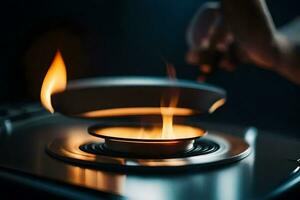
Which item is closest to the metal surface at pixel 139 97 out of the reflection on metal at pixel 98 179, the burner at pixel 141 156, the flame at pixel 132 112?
the flame at pixel 132 112

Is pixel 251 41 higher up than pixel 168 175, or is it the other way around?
pixel 251 41

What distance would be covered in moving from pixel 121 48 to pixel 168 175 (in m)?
0.67

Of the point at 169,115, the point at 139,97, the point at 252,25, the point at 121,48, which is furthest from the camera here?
the point at 121,48

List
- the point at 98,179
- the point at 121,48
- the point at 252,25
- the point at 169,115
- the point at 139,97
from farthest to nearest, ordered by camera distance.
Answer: the point at 121,48, the point at 139,97, the point at 169,115, the point at 252,25, the point at 98,179

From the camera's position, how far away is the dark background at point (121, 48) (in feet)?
3.31

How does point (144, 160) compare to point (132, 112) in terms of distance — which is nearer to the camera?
point (144, 160)

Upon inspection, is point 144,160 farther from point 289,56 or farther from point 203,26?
point 203,26

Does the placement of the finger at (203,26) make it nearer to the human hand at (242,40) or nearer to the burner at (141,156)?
the human hand at (242,40)

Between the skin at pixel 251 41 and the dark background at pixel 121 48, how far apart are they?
27 centimetres

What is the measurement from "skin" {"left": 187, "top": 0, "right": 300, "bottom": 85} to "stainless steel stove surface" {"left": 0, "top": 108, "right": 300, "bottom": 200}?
12cm

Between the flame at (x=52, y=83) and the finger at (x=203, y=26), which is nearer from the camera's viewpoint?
the flame at (x=52, y=83)

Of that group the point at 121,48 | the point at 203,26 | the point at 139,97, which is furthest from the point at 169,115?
the point at 121,48

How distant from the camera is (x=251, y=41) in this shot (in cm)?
68

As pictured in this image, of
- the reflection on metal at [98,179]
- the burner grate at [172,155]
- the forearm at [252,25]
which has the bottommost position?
the burner grate at [172,155]
